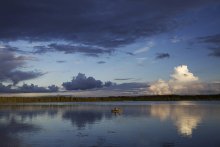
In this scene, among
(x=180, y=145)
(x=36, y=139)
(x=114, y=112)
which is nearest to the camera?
(x=180, y=145)

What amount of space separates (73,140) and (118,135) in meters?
4.81

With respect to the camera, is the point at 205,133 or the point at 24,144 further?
the point at 205,133

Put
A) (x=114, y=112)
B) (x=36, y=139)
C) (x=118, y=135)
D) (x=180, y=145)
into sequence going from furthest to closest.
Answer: (x=114, y=112)
(x=118, y=135)
(x=36, y=139)
(x=180, y=145)

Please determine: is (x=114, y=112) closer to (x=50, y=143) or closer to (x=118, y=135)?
(x=118, y=135)

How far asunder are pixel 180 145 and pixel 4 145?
12450 mm

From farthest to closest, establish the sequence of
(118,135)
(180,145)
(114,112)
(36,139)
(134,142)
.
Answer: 1. (114,112)
2. (118,135)
3. (36,139)
4. (134,142)
5. (180,145)

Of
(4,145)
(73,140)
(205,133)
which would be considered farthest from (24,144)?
(205,133)

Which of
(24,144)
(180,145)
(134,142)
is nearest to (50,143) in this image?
(24,144)

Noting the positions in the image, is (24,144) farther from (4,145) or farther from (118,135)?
(118,135)

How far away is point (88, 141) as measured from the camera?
87.1 feet

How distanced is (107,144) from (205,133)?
430 inches

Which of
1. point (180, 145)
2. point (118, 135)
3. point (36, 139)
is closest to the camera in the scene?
point (180, 145)

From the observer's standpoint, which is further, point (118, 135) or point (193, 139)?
point (118, 135)

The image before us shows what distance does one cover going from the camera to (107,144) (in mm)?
24953
